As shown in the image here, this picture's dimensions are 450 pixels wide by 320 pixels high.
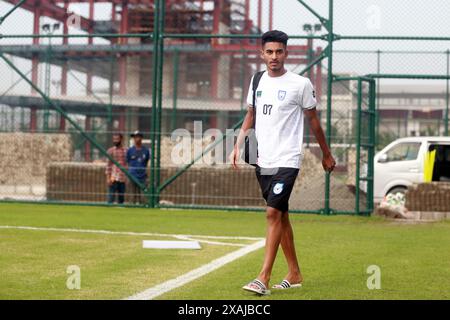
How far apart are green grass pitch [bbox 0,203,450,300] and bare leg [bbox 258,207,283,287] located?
0.23 metres

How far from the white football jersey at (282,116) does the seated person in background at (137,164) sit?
12.3 metres

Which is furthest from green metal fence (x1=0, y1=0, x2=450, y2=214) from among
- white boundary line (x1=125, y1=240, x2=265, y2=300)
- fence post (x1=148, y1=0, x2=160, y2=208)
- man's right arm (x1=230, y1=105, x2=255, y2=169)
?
man's right arm (x1=230, y1=105, x2=255, y2=169)

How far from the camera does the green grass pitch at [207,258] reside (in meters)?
7.94

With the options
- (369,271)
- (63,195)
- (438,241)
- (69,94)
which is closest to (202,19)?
(69,94)

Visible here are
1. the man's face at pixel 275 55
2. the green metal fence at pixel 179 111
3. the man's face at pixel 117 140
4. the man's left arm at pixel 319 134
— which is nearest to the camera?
the man's face at pixel 275 55

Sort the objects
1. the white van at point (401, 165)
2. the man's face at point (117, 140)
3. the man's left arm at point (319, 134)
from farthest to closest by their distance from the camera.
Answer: the white van at point (401, 165) → the man's face at point (117, 140) → the man's left arm at point (319, 134)

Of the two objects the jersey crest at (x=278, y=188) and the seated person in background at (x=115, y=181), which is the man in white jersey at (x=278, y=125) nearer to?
the jersey crest at (x=278, y=188)

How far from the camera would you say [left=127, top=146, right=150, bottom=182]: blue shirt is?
20469 mm

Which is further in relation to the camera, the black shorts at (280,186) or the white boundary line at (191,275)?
the black shorts at (280,186)

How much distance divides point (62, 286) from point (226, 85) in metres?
32.8

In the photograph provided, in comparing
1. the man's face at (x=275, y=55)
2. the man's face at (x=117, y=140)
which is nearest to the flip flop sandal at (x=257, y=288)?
the man's face at (x=275, y=55)

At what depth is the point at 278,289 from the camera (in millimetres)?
8148

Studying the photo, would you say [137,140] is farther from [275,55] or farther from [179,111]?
[179,111]
